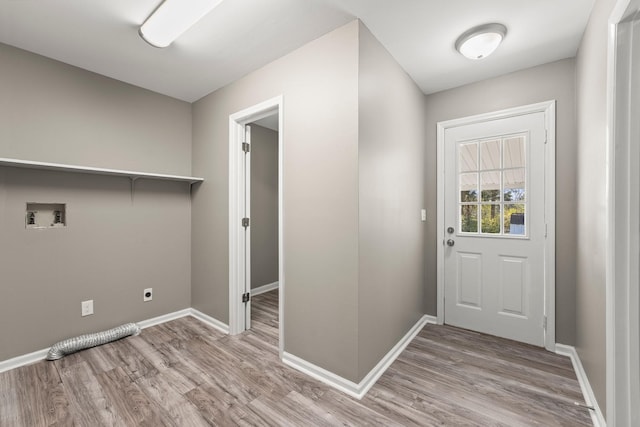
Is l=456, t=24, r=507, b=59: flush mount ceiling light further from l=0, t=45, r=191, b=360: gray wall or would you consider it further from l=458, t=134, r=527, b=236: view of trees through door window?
l=0, t=45, r=191, b=360: gray wall

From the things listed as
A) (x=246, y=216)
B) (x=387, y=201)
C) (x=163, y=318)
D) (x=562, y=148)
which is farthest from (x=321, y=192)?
(x=163, y=318)

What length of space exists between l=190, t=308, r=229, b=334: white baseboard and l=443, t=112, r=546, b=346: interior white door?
2280 mm

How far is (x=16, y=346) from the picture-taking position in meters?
2.08

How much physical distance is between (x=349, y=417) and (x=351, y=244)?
1006 mm

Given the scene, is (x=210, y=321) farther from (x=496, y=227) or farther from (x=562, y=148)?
(x=562, y=148)

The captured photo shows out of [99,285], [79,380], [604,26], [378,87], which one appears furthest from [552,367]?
[99,285]

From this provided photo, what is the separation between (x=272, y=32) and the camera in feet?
6.24

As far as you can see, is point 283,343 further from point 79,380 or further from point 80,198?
point 80,198

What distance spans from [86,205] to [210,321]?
160cm

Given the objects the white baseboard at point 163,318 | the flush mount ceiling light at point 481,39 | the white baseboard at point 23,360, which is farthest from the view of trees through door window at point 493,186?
the white baseboard at point 23,360

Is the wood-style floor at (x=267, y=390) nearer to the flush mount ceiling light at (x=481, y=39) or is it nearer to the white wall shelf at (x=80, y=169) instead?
the white wall shelf at (x=80, y=169)

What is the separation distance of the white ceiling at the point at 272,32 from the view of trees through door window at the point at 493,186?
684 millimetres

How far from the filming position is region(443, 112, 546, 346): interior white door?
7.86 feet

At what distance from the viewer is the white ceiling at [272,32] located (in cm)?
168
